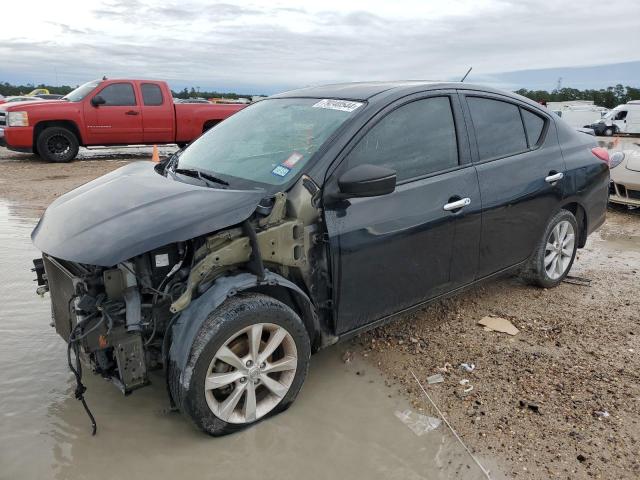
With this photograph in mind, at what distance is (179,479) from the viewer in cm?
254

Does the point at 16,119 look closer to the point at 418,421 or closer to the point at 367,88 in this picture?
the point at 367,88

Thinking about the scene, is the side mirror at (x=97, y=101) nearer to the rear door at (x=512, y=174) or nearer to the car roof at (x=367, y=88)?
the car roof at (x=367, y=88)

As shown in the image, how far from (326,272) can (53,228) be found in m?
1.48

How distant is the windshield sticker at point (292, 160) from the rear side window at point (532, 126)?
2.12 m

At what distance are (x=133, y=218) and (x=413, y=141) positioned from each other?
1791 mm

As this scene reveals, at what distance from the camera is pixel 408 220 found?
3283 mm

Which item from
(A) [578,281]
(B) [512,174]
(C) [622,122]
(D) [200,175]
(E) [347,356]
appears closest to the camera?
(D) [200,175]

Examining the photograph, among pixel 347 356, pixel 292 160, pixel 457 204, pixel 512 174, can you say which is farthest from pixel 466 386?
pixel 292 160

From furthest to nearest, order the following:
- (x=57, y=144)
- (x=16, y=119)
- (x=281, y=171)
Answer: (x=57, y=144) < (x=16, y=119) < (x=281, y=171)

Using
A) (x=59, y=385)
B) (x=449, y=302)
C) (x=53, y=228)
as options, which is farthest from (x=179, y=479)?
(x=449, y=302)

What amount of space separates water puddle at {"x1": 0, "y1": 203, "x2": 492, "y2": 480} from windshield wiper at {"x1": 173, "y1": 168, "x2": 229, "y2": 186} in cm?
127

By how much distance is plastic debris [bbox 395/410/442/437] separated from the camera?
2.91m

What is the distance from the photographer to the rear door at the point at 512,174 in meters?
3.83

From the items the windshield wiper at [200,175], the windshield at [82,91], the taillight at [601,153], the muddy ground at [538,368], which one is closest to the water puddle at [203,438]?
the muddy ground at [538,368]
